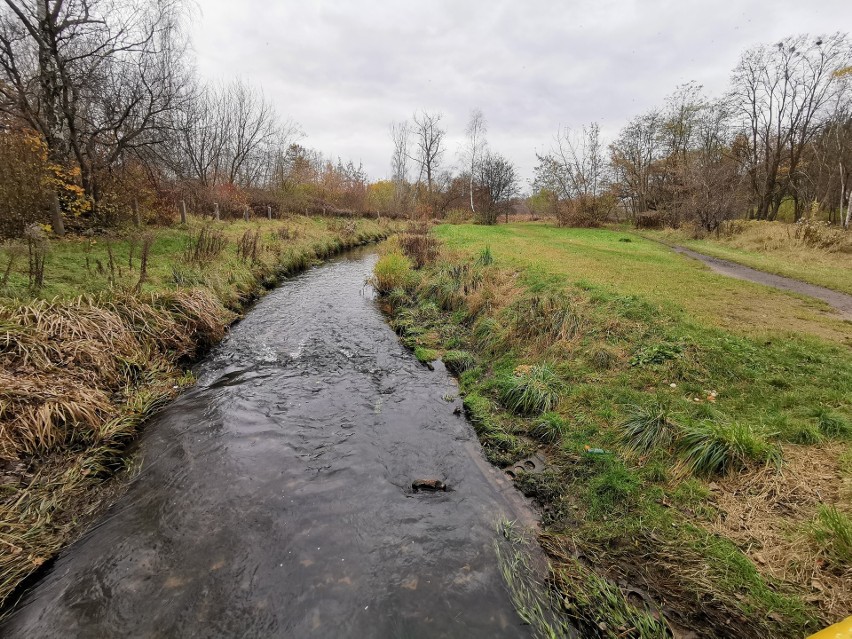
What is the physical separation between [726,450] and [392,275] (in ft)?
34.4

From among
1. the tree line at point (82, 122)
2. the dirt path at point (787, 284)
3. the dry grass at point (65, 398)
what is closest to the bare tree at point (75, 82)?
the tree line at point (82, 122)

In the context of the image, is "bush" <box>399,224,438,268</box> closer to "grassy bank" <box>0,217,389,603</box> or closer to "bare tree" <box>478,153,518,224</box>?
"grassy bank" <box>0,217,389,603</box>

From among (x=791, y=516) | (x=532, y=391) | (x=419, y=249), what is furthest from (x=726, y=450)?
(x=419, y=249)

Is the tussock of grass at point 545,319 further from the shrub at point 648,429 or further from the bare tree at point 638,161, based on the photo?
the bare tree at point 638,161

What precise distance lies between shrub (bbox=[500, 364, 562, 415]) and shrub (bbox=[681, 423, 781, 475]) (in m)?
1.86

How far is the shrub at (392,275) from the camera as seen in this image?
12852 mm

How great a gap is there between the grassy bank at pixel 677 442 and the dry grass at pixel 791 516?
11 millimetres

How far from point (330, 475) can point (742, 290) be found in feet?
33.1

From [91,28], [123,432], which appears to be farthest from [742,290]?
[91,28]

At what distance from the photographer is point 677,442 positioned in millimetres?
4074

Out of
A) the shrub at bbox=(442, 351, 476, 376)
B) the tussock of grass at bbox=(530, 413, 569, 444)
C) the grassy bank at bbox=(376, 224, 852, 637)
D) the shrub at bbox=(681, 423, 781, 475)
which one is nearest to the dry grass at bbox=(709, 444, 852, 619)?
the grassy bank at bbox=(376, 224, 852, 637)

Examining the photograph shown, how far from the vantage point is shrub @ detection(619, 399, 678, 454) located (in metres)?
4.16

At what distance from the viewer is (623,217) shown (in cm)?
3872

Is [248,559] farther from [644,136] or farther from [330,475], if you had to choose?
[644,136]
